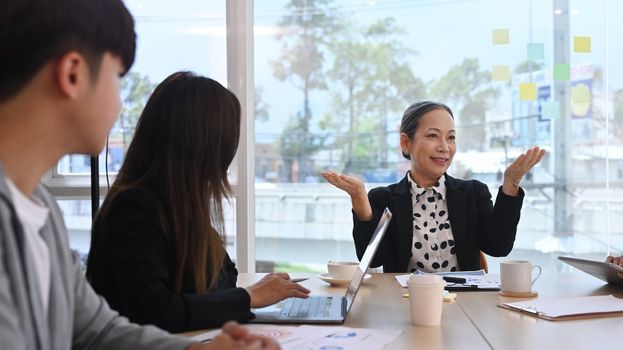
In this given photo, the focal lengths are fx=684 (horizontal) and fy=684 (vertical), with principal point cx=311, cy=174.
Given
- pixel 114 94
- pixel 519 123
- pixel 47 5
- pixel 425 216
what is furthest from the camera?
pixel 519 123

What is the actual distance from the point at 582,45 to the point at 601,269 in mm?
2109

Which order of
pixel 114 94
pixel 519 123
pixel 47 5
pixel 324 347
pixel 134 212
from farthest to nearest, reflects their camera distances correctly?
pixel 519 123 → pixel 134 212 → pixel 324 347 → pixel 114 94 → pixel 47 5

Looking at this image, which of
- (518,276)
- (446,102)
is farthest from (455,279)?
(446,102)

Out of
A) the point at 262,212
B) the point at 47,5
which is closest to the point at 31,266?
A: the point at 47,5

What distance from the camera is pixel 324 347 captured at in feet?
3.89

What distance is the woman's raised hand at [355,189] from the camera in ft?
7.10

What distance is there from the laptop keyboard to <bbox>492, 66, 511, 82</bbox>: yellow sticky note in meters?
2.39

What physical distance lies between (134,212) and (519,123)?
277 cm

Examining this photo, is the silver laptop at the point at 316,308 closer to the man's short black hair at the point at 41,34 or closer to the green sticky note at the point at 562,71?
the man's short black hair at the point at 41,34

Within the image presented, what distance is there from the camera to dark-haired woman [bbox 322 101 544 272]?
237 cm

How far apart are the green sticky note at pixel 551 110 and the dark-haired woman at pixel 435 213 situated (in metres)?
1.28

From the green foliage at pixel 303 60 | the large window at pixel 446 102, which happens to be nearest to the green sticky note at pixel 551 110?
the large window at pixel 446 102

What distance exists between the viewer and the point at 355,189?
2234 millimetres

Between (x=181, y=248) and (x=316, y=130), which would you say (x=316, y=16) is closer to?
(x=316, y=130)
